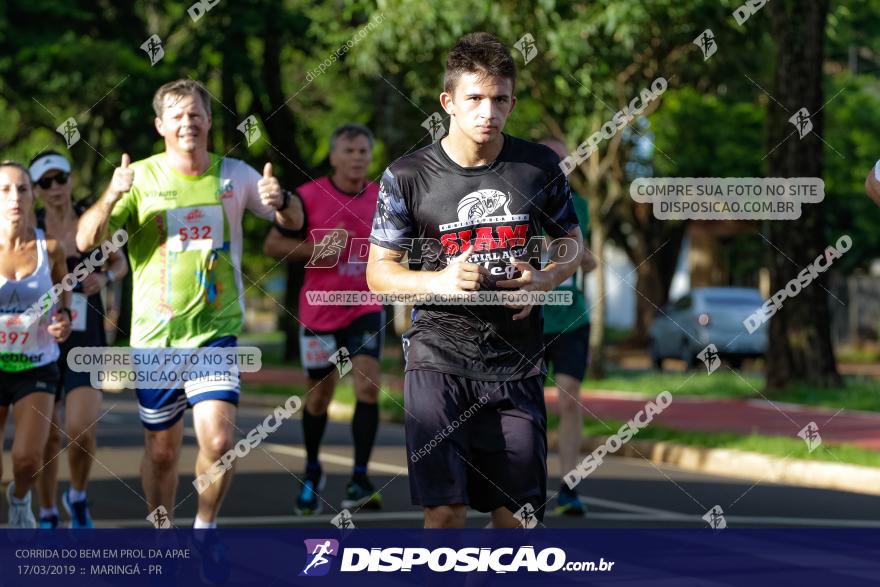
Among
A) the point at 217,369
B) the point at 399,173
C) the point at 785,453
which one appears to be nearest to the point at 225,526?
the point at 217,369

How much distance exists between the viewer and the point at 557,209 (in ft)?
18.7

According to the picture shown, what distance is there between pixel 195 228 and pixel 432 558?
7.46ft

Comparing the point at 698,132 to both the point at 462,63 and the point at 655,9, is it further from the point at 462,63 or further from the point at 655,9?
the point at 462,63

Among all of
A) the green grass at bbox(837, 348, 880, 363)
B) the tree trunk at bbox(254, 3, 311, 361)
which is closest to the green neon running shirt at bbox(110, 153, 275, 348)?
the tree trunk at bbox(254, 3, 311, 361)

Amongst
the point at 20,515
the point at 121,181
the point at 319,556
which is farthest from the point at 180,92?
the point at 20,515

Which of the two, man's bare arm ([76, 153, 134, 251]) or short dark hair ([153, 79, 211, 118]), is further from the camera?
short dark hair ([153, 79, 211, 118])

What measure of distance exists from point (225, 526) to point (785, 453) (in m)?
5.50

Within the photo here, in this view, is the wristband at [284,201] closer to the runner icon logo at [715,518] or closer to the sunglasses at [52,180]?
the sunglasses at [52,180]

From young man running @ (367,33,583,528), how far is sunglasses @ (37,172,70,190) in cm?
359

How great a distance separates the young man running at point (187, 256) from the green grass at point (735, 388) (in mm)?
12012

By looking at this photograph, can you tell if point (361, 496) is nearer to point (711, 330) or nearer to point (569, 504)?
point (569, 504)

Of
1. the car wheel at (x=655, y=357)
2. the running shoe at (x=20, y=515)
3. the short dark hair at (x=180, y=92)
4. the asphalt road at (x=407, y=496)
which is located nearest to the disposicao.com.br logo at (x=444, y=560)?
the short dark hair at (x=180, y=92)

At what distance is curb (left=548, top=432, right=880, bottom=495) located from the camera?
1177 centimetres

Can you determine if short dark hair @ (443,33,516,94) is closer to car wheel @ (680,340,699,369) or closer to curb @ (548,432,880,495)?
curb @ (548,432,880,495)
